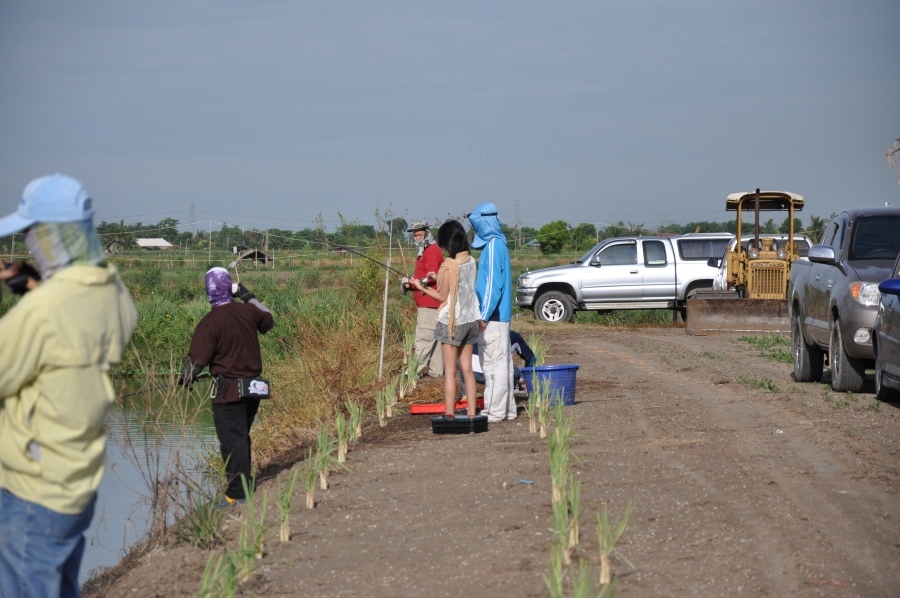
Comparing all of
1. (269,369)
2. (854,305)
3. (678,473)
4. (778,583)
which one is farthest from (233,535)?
(269,369)

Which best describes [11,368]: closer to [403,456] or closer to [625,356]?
[403,456]

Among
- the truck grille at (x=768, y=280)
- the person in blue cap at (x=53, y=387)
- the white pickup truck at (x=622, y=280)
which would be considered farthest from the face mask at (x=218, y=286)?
the white pickup truck at (x=622, y=280)

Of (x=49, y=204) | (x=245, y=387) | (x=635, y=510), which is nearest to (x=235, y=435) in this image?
(x=245, y=387)

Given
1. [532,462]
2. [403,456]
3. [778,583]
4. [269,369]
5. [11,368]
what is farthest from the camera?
[269,369]

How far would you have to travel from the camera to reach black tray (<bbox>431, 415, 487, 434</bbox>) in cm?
947

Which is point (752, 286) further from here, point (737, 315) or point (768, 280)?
point (737, 315)

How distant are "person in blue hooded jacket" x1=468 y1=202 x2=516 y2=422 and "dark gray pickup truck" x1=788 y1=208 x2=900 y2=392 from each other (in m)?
3.28

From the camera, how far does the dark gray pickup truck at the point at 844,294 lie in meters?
11.0

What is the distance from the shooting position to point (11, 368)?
366 cm

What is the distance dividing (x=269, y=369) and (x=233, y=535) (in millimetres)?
8927

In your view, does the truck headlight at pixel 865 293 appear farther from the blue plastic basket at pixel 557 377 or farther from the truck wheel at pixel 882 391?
the blue plastic basket at pixel 557 377

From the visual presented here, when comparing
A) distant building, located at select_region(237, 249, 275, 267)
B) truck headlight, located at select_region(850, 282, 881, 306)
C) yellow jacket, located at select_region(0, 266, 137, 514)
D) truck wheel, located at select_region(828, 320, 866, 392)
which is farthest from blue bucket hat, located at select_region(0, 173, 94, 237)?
truck wheel, located at select_region(828, 320, 866, 392)

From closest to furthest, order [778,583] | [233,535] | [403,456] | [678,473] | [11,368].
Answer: [11,368]
[778,583]
[233,535]
[678,473]
[403,456]

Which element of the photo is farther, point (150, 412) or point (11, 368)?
point (150, 412)
